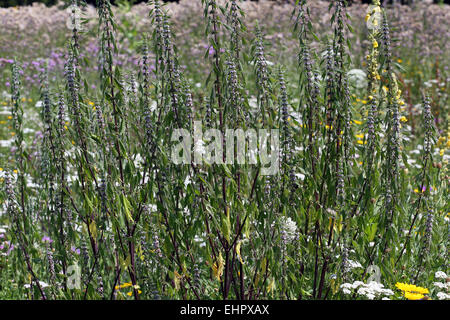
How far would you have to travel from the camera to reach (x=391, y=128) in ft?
8.58

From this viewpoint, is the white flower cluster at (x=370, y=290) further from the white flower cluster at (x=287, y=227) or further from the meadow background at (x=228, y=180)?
the white flower cluster at (x=287, y=227)

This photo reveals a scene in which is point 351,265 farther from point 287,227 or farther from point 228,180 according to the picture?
point 228,180

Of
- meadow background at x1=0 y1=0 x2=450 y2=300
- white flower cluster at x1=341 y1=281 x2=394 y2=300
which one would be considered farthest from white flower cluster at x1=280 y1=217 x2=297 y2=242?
white flower cluster at x1=341 y1=281 x2=394 y2=300

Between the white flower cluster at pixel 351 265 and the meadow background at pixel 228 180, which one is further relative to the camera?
the white flower cluster at pixel 351 265

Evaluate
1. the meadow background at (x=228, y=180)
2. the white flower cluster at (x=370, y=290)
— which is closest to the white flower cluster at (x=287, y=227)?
the meadow background at (x=228, y=180)

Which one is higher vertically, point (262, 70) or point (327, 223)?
point (262, 70)

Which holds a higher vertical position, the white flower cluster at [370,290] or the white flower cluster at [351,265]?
the white flower cluster at [351,265]

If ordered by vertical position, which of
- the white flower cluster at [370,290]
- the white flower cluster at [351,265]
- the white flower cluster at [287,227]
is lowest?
the white flower cluster at [370,290]

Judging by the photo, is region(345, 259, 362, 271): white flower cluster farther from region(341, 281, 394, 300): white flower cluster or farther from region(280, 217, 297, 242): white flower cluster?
region(280, 217, 297, 242): white flower cluster

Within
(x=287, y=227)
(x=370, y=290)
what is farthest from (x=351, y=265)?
(x=287, y=227)

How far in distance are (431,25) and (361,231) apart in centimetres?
894

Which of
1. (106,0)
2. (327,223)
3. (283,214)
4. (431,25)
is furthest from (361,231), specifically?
(431,25)
